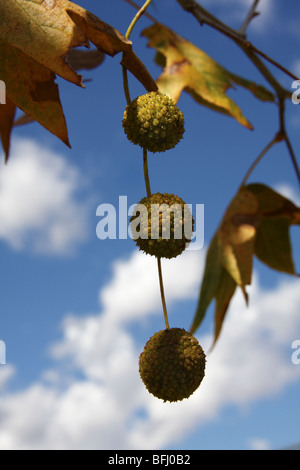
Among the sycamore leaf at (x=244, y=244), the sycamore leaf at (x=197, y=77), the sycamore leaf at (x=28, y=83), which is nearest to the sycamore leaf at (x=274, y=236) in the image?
the sycamore leaf at (x=244, y=244)

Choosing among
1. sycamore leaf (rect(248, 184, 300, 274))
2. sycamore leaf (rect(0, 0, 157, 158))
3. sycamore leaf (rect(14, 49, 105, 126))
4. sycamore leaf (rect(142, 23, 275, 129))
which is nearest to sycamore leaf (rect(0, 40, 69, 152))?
sycamore leaf (rect(0, 0, 157, 158))

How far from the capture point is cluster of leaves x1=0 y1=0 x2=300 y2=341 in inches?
22.3

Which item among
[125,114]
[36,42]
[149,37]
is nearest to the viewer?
[36,42]

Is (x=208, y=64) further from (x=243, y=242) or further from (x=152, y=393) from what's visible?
(x=152, y=393)

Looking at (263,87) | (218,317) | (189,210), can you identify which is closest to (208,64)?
(263,87)

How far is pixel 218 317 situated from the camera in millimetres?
666

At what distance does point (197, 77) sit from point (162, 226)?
19 centimetres

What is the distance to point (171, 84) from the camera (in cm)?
70

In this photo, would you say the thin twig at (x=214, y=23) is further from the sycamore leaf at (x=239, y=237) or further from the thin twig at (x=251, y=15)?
the sycamore leaf at (x=239, y=237)

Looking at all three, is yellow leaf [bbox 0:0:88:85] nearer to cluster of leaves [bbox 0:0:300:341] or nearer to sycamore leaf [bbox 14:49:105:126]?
cluster of leaves [bbox 0:0:300:341]

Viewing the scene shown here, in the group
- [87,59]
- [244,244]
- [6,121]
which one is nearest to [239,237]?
[244,244]

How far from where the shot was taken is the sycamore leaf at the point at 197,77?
25.1 inches

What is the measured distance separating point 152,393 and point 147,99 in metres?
0.32

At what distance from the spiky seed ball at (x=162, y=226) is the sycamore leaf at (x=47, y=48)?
4.4 inches
